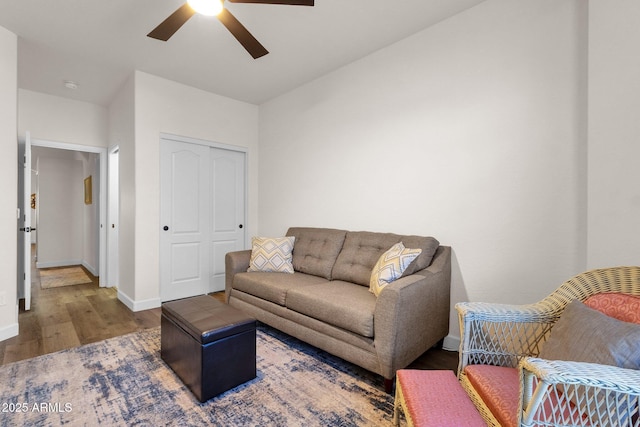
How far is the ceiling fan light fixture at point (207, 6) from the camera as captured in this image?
1.78 m

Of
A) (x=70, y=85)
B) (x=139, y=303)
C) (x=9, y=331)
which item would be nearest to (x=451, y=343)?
(x=139, y=303)

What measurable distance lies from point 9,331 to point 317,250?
2826 mm

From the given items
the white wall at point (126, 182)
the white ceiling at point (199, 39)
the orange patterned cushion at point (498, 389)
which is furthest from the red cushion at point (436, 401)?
the white wall at point (126, 182)

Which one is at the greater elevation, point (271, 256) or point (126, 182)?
point (126, 182)

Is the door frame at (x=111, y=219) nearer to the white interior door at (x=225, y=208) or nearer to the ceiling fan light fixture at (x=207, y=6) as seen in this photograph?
the white interior door at (x=225, y=208)

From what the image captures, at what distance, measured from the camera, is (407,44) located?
2.74 meters

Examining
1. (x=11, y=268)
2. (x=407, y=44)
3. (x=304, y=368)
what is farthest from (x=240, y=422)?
(x=407, y=44)

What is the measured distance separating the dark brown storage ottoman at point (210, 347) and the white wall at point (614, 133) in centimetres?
210

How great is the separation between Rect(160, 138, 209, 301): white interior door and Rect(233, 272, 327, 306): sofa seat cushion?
3.70ft

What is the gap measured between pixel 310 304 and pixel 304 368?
44cm

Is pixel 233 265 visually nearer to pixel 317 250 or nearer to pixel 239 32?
pixel 317 250

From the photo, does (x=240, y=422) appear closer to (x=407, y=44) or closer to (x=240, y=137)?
(x=407, y=44)

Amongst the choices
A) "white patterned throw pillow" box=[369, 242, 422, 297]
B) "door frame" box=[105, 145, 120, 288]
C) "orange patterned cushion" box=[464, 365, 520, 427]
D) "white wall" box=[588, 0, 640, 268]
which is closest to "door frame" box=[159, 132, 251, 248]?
"door frame" box=[105, 145, 120, 288]

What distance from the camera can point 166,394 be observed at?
1812mm
